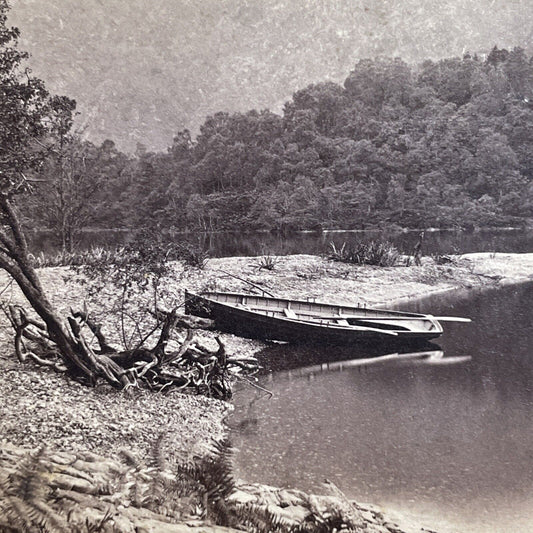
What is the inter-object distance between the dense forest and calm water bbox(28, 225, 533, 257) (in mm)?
482

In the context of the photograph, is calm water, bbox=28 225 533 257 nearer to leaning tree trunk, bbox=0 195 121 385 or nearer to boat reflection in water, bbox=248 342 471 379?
boat reflection in water, bbox=248 342 471 379

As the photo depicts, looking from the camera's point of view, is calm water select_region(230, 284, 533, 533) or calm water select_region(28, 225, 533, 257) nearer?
calm water select_region(230, 284, 533, 533)

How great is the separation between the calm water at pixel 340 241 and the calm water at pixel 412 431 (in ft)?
14.4

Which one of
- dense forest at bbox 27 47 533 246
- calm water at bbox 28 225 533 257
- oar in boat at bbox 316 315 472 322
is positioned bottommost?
oar in boat at bbox 316 315 472 322

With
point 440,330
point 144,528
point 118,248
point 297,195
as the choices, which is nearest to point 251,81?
point 118,248

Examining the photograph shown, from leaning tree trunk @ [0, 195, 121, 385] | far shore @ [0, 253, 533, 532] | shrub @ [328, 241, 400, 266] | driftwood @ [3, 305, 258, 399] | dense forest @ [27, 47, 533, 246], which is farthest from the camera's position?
shrub @ [328, 241, 400, 266]

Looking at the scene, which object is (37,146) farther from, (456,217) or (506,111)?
(506,111)

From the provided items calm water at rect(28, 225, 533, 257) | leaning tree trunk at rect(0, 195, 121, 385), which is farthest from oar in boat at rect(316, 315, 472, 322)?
leaning tree trunk at rect(0, 195, 121, 385)

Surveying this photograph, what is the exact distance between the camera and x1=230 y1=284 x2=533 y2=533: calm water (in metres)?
3.69

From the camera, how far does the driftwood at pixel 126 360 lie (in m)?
4.48

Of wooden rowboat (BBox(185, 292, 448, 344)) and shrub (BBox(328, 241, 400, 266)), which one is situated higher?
shrub (BBox(328, 241, 400, 266))

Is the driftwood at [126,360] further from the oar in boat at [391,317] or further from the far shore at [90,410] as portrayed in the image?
the oar in boat at [391,317]

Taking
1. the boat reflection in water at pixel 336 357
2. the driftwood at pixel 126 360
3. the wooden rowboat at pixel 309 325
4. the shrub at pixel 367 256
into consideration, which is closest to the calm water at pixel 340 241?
the shrub at pixel 367 256

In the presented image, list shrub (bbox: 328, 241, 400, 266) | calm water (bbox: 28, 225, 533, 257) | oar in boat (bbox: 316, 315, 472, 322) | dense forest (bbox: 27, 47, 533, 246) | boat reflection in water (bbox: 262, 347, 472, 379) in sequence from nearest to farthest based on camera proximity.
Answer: boat reflection in water (bbox: 262, 347, 472, 379) → oar in boat (bbox: 316, 315, 472, 322) → dense forest (bbox: 27, 47, 533, 246) → calm water (bbox: 28, 225, 533, 257) → shrub (bbox: 328, 241, 400, 266)
